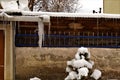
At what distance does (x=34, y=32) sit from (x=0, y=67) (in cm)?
148

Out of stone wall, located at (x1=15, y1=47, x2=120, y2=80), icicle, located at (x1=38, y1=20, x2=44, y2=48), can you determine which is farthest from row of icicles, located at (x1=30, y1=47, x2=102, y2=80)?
icicle, located at (x1=38, y1=20, x2=44, y2=48)

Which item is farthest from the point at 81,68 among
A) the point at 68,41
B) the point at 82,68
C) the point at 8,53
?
the point at 8,53

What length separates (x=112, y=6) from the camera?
1731cm

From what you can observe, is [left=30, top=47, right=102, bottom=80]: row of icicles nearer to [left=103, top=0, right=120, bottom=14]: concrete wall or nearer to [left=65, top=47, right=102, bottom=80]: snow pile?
[left=65, top=47, right=102, bottom=80]: snow pile

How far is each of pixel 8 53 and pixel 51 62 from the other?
133cm

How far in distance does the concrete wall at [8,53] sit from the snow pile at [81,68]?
1820mm

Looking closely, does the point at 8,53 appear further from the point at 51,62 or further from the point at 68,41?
the point at 68,41

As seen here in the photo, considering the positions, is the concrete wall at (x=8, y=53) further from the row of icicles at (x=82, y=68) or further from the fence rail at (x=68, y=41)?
the row of icicles at (x=82, y=68)

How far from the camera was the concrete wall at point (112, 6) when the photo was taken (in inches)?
680

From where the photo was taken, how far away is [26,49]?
1120cm

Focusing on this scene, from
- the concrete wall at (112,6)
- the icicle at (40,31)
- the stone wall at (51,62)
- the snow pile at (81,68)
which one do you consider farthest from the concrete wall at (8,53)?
the concrete wall at (112,6)

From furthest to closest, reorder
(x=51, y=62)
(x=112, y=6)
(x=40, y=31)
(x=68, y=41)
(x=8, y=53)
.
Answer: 1. (x=112, y=6)
2. (x=68, y=41)
3. (x=51, y=62)
4. (x=8, y=53)
5. (x=40, y=31)

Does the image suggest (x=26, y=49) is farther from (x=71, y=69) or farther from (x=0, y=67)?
(x=71, y=69)

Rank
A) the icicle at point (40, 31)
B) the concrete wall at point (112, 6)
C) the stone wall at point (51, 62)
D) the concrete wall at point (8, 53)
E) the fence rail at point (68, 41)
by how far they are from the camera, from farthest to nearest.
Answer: the concrete wall at point (112, 6), the fence rail at point (68, 41), the stone wall at point (51, 62), the concrete wall at point (8, 53), the icicle at point (40, 31)
